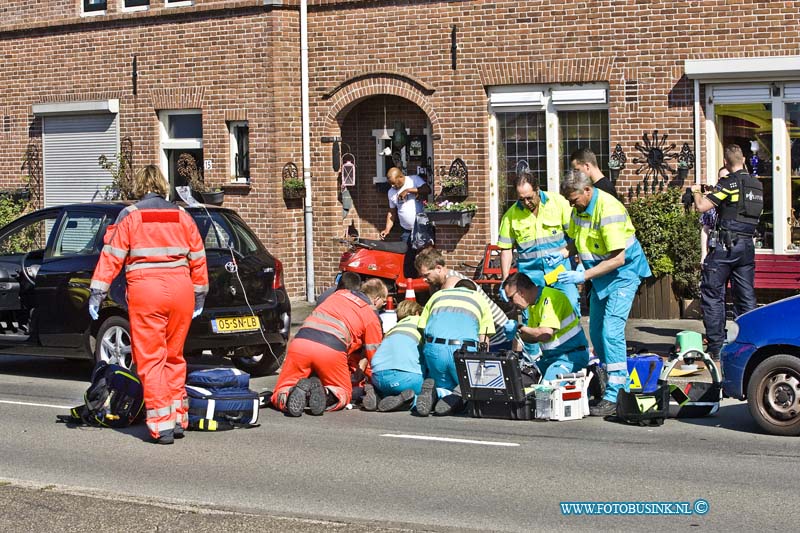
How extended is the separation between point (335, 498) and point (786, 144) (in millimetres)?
10394

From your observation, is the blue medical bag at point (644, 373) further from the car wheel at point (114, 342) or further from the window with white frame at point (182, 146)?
the window with white frame at point (182, 146)

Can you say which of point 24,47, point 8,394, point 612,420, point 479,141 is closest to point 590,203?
point 612,420

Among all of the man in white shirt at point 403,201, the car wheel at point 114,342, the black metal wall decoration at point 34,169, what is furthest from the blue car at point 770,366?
the black metal wall decoration at point 34,169

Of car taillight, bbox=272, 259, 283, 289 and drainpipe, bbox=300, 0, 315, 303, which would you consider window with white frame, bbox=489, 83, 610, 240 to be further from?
car taillight, bbox=272, 259, 283, 289

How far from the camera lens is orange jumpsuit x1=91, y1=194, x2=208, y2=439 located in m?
9.97

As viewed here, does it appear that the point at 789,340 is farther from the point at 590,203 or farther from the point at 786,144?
the point at 786,144

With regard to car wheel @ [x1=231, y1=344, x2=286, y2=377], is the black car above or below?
above

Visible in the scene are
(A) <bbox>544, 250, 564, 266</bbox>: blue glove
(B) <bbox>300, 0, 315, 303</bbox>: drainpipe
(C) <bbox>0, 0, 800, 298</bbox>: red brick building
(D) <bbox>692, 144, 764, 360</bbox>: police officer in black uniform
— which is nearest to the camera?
(A) <bbox>544, 250, 564, 266</bbox>: blue glove

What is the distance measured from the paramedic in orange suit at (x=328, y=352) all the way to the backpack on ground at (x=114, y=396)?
135cm

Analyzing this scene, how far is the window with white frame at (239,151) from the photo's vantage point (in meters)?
20.6

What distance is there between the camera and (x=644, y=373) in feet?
37.0

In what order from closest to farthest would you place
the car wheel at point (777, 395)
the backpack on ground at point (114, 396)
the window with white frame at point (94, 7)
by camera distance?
the car wheel at point (777, 395)
the backpack on ground at point (114, 396)
the window with white frame at point (94, 7)

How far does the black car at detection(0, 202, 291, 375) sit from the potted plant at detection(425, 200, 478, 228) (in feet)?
16.8

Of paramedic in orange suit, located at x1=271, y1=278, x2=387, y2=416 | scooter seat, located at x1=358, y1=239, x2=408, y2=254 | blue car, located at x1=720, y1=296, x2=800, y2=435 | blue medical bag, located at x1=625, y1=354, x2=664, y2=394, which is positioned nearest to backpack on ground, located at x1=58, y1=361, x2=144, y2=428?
paramedic in orange suit, located at x1=271, y1=278, x2=387, y2=416
